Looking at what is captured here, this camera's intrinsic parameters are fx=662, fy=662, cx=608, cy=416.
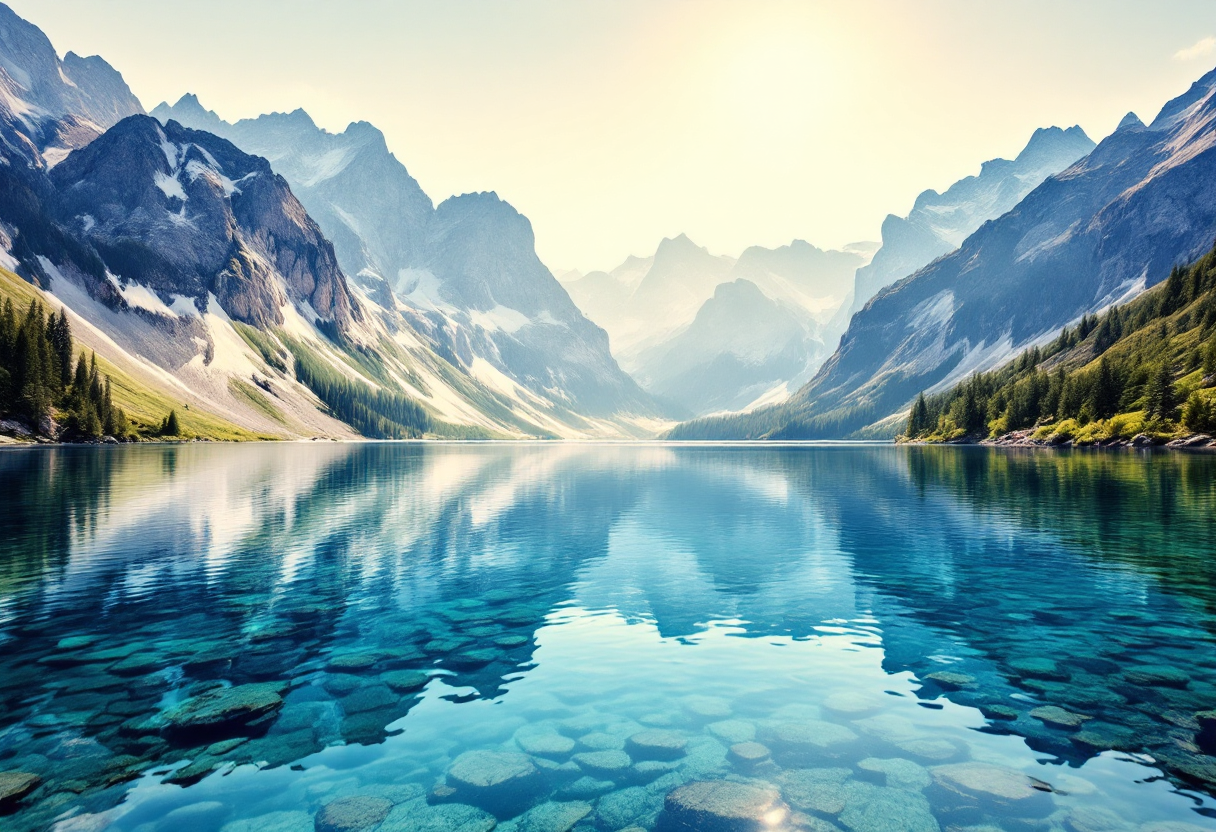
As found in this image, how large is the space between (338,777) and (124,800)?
3.85 metres

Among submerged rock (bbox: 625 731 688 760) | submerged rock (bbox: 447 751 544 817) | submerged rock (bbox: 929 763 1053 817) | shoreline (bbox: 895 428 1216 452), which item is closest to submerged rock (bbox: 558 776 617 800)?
submerged rock (bbox: 447 751 544 817)

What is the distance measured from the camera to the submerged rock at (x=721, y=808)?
12141mm

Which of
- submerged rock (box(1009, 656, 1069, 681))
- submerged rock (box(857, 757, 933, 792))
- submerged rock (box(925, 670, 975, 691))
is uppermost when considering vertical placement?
submerged rock (box(1009, 656, 1069, 681))

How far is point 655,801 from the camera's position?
13.0m

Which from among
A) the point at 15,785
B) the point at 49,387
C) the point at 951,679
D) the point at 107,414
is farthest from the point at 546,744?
the point at 107,414

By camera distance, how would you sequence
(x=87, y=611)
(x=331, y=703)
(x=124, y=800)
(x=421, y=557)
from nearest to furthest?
1. (x=124, y=800)
2. (x=331, y=703)
3. (x=87, y=611)
4. (x=421, y=557)

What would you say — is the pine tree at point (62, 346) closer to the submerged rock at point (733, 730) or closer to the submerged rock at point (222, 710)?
the submerged rock at point (222, 710)

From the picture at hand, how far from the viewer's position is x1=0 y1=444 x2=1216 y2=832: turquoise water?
42.6ft

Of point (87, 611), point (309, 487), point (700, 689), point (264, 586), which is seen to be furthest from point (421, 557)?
point (309, 487)

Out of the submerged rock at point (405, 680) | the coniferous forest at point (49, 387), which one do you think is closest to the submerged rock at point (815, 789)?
the submerged rock at point (405, 680)

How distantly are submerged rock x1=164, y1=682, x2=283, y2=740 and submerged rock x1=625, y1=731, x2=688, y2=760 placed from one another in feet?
31.3

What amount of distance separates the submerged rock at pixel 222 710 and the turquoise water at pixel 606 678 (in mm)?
99

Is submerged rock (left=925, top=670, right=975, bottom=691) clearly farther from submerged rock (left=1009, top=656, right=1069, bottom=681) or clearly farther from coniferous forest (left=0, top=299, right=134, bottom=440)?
coniferous forest (left=0, top=299, right=134, bottom=440)

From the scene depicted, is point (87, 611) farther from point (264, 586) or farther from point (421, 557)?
point (421, 557)
